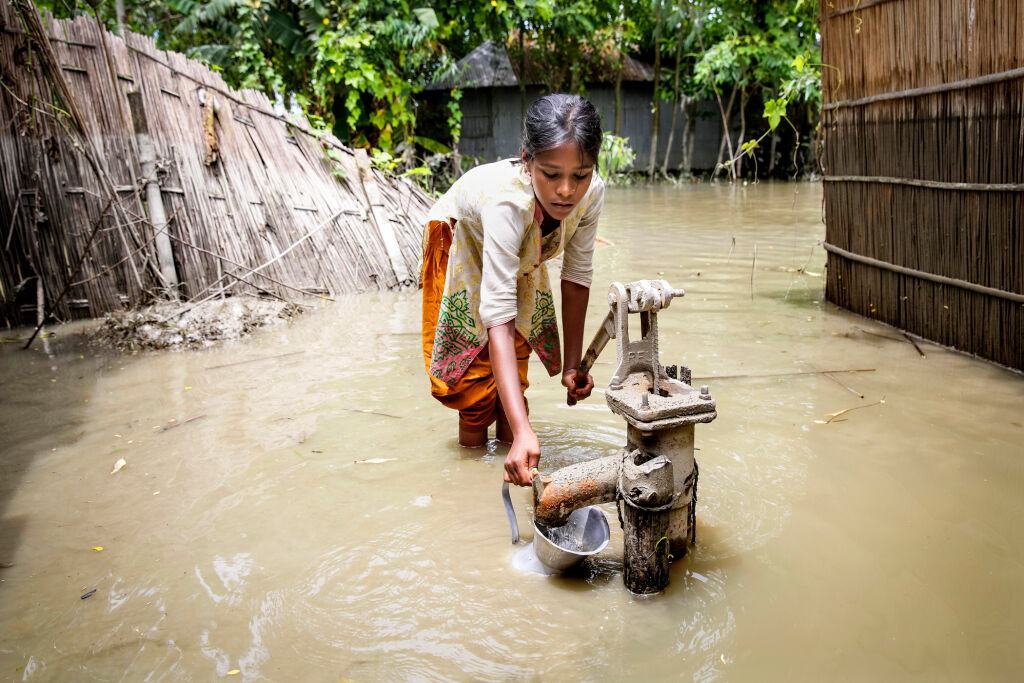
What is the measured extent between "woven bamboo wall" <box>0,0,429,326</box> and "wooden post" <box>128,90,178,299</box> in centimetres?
5

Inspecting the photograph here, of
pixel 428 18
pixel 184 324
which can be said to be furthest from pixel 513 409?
pixel 428 18

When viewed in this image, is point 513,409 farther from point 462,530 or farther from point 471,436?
point 471,436

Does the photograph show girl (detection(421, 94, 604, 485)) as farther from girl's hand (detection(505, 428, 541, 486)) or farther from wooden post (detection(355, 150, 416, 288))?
wooden post (detection(355, 150, 416, 288))

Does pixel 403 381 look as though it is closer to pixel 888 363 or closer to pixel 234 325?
pixel 234 325

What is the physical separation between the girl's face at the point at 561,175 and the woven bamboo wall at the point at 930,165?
7.45 feet

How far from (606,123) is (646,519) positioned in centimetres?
1608

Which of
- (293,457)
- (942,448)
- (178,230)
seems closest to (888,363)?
(942,448)

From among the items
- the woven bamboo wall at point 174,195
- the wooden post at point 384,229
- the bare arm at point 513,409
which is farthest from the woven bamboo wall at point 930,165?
the woven bamboo wall at point 174,195

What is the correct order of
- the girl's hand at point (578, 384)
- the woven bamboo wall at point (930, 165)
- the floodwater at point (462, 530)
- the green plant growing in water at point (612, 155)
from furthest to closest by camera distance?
1. the green plant growing in water at point (612, 155)
2. the woven bamboo wall at point (930, 165)
3. the girl's hand at point (578, 384)
4. the floodwater at point (462, 530)

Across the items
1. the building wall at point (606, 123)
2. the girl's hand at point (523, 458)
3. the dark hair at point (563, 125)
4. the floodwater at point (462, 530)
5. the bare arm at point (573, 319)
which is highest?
the building wall at point (606, 123)

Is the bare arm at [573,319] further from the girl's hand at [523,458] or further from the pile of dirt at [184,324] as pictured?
the pile of dirt at [184,324]

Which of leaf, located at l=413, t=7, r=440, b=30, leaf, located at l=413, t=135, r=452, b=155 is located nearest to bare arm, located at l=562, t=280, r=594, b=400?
leaf, located at l=413, t=7, r=440, b=30

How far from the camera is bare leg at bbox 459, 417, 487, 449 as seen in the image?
279 centimetres

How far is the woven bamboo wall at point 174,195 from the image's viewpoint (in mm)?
4531
